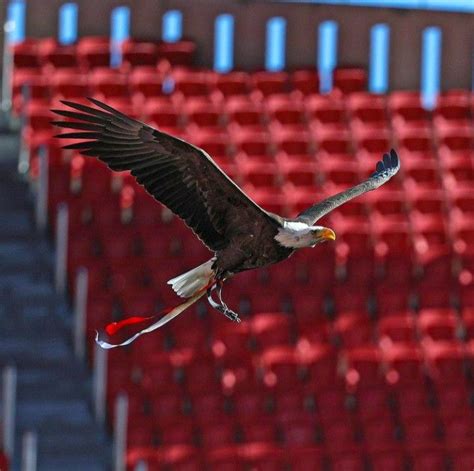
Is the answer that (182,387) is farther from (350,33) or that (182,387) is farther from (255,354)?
(350,33)

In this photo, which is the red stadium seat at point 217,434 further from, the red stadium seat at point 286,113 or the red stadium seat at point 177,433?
the red stadium seat at point 286,113

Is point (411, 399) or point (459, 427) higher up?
point (411, 399)

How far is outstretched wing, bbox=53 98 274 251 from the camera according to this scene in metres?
6.31

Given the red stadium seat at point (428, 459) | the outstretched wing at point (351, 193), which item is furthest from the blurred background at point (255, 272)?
the outstretched wing at point (351, 193)

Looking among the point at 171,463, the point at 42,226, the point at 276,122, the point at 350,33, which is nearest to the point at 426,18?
the point at 350,33

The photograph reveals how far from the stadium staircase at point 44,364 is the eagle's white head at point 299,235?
152 inches

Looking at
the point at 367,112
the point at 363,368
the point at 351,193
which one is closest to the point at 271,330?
the point at 363,368

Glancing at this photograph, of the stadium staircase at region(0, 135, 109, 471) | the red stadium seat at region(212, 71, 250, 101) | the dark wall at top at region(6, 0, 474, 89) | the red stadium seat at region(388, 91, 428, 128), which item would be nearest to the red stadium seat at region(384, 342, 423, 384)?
the stadium staircase at region(0, 135, 109, 471)

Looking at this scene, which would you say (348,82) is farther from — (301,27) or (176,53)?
(176,53)

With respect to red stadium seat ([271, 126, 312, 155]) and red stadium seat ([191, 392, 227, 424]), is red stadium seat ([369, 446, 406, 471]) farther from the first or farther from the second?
red stadium seat ([271, 126, 312, 155])

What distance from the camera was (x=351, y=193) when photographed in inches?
260

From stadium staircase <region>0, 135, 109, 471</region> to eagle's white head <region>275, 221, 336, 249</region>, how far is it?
152 inches

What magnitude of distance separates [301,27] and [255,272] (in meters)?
3.07

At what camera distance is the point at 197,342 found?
10.4 meters
